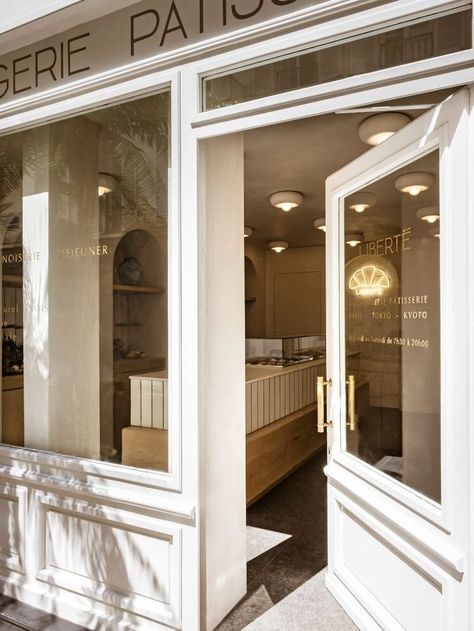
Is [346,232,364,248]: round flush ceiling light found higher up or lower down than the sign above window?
lower down

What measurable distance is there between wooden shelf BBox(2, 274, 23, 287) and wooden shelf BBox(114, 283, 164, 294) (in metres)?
0.62

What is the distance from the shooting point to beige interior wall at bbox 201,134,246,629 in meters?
2.04

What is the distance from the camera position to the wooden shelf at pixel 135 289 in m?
2.10

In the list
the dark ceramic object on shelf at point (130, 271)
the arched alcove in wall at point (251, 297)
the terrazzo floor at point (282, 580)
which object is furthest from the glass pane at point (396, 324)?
the arched alcove in wall at point (251, 297)

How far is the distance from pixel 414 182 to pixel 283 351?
2.79 meters

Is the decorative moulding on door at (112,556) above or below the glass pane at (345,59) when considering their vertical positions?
below

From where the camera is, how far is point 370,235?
2143mm

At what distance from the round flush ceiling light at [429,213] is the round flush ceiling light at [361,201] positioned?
34cm

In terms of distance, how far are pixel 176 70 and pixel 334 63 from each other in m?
0.68

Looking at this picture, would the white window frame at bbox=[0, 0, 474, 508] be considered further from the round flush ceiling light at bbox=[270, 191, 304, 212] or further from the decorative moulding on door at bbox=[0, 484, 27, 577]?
the round flush ceiling light at bbox=[270, 191, 304, 212]

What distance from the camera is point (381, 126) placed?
2070mm

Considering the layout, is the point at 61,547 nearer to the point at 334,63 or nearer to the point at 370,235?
the point at 370,235

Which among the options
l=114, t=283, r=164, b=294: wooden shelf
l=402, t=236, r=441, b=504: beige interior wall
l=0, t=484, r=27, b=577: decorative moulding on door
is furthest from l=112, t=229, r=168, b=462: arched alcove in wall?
l=402, t=236, r=441, b=504: beige interior wall

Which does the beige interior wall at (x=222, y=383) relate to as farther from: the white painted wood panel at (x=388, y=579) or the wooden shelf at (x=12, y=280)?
the wooden shelf at (x=12, y=280)
